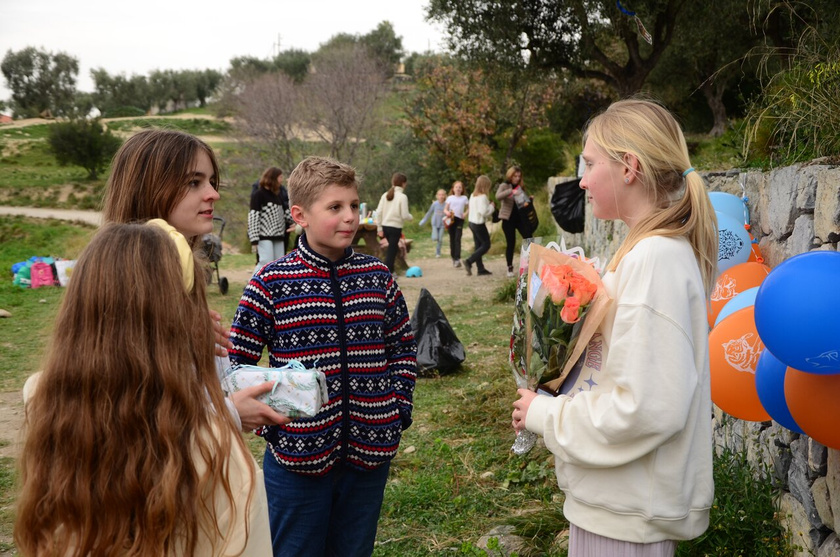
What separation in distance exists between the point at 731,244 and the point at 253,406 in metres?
2.49

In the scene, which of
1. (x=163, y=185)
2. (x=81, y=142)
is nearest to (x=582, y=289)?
(x=163, y=185)

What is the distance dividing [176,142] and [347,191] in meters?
0.62

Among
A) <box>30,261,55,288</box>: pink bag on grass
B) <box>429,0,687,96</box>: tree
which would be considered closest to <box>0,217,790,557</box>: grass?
<box>30,261,55,288</box>: pink bag on grass

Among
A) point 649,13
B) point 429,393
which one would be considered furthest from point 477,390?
point 649,13

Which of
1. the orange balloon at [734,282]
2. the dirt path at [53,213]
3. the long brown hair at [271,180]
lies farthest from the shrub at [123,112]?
the orange balloon at [734,282]

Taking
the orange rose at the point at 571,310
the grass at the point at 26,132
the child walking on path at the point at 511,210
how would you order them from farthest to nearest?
the grass at the point at 26,132, the child walking on path at the point at 511,210, the orange rose at the point at 571,310

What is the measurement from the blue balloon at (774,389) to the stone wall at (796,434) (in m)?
0.36

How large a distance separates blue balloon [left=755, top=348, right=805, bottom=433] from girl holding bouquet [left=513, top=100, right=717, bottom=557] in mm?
505

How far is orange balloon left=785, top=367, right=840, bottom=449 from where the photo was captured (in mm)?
2036

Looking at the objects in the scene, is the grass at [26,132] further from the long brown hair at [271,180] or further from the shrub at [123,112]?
the long brown hair at [271,180]

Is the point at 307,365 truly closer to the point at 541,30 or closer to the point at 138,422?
the point at 138,422

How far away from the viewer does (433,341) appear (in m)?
6.69

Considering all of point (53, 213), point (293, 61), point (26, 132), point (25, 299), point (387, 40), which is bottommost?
point (53, 213)

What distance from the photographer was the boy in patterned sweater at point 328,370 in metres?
2.35
